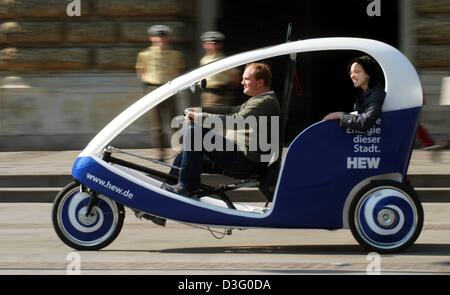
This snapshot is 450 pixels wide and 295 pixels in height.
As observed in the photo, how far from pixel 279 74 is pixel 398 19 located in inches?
84.8

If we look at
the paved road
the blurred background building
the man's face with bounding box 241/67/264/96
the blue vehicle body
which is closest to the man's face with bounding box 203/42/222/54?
the paved road

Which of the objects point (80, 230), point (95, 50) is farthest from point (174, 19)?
point (80, 230)

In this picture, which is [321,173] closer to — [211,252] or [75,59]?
[211,252]

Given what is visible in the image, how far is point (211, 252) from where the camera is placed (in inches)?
337

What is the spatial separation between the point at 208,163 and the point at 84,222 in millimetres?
939

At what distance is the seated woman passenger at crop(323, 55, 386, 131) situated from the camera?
320 inches

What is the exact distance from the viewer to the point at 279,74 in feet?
45.6

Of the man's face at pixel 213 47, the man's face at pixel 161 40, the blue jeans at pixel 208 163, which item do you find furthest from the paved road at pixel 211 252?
the man's face at pixel 161 40

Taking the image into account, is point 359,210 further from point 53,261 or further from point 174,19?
point 174,19

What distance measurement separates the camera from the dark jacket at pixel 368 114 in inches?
320

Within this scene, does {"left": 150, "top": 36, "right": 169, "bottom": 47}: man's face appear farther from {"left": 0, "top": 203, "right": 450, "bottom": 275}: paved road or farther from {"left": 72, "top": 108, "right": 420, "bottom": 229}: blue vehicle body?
{"left": 72, "top": 108, "right": 420, "bottom": 229}: blue vehicle body

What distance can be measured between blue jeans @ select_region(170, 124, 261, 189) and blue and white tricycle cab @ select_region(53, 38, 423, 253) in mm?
158

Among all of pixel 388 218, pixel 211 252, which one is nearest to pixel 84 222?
pixel 211 252

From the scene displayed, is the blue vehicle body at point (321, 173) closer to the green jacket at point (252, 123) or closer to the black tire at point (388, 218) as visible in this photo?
the black tire at point (388, 218)
